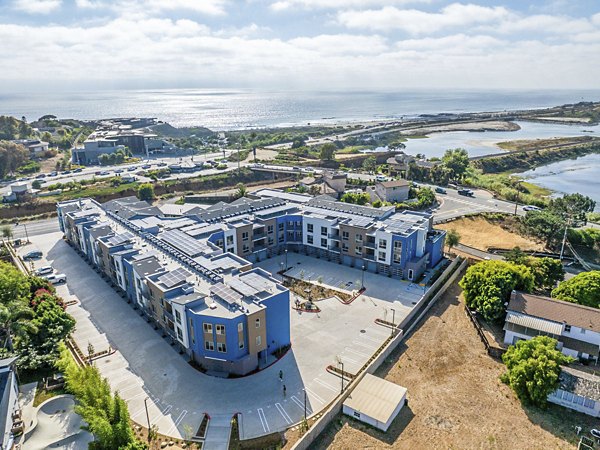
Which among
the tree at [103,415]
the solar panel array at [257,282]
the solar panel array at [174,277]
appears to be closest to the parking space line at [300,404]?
the solar panel array at [257,282]

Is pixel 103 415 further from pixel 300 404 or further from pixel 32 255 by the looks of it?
pixel 32 255

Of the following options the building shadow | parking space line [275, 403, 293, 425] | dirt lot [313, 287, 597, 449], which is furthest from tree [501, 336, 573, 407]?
parking space line [275, 403, 293, 425]

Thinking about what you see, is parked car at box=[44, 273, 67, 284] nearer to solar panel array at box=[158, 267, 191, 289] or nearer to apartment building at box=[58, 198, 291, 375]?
apartment building at box=[58, 198, 291, 375]

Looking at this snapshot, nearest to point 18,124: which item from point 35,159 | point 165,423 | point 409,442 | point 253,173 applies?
point 35,159

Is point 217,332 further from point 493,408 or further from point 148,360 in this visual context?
point 493,408

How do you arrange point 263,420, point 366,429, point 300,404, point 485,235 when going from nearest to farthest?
point 366,429 → point 263,420 → point 300,404 → point 485,235

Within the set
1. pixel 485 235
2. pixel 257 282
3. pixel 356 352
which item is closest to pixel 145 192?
pixel 257 282
